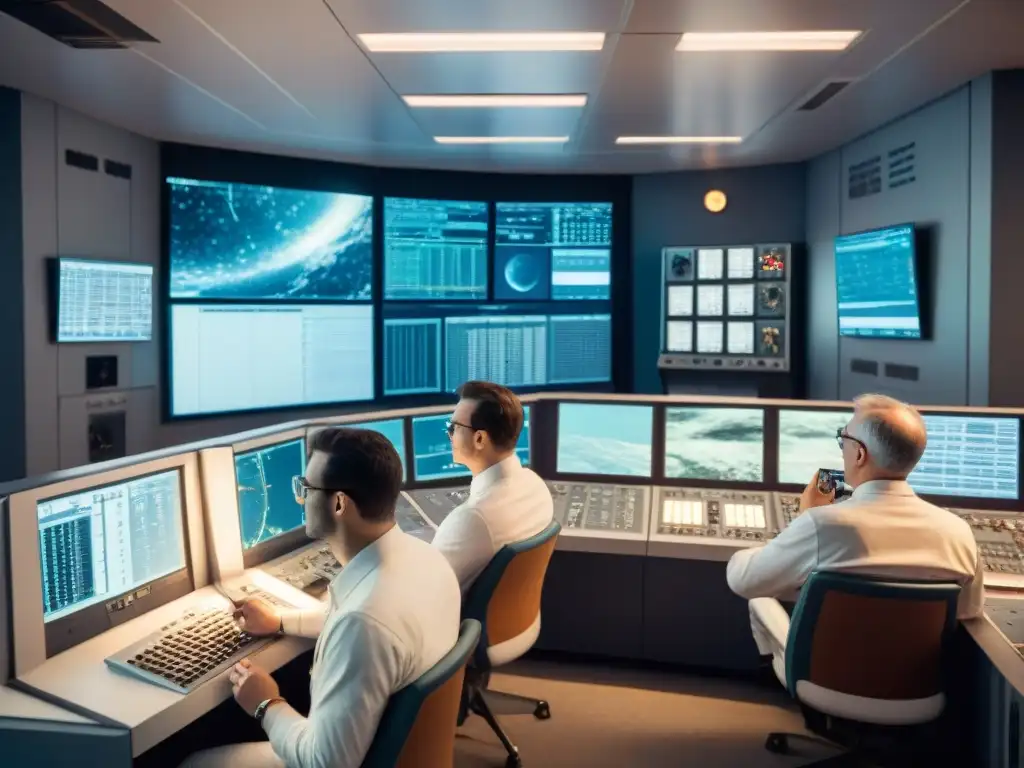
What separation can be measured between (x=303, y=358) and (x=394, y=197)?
128 cm

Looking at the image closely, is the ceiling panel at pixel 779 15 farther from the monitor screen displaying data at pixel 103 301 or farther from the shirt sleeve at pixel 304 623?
the monitor screen displaying data at pixel 103 301

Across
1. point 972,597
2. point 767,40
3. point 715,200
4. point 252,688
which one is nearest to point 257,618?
point 252,688

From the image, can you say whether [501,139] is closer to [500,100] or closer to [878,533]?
[500,100]

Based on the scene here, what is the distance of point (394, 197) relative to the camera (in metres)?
5.99

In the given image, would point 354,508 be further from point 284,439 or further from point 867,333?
point 867,333

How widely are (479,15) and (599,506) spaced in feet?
5.78

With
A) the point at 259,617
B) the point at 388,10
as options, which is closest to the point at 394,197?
the point at 388,10

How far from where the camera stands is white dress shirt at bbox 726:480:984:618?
2000mm

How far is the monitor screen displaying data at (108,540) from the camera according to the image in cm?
166

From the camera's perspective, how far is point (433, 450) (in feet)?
10.3

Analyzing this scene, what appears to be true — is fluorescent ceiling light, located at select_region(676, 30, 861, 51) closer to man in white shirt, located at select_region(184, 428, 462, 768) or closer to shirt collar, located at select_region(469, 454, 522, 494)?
shirt collar, located at select_region(469, 454, 522, 494)

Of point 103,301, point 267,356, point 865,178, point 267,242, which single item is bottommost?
point 267,356

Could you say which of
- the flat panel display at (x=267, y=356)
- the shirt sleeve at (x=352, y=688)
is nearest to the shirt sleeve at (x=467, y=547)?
the shirt sleeve at (x=352, y=688)

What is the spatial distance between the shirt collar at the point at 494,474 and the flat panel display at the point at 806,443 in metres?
1.13
